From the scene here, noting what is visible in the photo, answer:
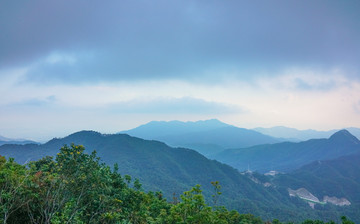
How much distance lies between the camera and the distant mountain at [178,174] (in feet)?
434

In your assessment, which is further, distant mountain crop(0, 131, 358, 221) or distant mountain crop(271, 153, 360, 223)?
distant mountain crop(271, 153, 360, 223)

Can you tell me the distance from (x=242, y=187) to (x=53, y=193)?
169 metres

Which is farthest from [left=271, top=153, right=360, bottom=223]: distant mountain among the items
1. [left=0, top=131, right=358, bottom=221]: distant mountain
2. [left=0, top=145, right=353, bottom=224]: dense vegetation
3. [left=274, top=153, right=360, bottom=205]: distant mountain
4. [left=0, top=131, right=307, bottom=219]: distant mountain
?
[left=0, top=145, right=353, bottom=224]: dense vegetation

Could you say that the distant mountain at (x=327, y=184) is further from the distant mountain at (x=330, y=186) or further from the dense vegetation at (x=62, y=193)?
the dense vegetation at (x=62, y=193)

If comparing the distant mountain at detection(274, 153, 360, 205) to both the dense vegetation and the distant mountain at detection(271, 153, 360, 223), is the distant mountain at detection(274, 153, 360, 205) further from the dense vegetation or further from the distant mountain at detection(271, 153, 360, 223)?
the dense vegetation

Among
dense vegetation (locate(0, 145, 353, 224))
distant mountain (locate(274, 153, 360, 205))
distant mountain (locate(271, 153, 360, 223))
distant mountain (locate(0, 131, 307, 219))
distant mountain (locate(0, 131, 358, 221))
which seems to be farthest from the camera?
distant mountain (locate(274, 153, 360, 205))

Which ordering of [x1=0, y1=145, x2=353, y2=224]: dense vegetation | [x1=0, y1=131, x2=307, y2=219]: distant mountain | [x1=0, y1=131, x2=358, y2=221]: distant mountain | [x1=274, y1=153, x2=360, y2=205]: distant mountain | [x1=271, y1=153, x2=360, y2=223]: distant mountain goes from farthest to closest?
1. [x1=274, y1=153, x2=360, y2=205]: distant mountain
2. [x1=271, y1=153, x2=360, y2=223]: distant mountain
3. [x1=0, y1=131, x2=307, y2=219]: distant mountain
4. [x1=0, y1=131, x2=358, y2=221]: distant mountain
5. [x1=0, y1=145, x2=353, y2=224]: dense vegetation

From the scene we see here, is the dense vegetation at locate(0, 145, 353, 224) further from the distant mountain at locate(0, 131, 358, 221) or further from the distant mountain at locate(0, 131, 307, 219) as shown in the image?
the distant mountain at locate(0, 131, 358, 221)

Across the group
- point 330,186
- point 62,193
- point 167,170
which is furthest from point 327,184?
point 62,193

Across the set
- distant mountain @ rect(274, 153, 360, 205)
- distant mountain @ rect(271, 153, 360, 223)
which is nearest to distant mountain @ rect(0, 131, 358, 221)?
distant mountain @ rect(271, 153, 360, 223)

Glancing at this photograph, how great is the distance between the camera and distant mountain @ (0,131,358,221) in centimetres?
13238

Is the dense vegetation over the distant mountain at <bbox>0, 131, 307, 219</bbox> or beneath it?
over

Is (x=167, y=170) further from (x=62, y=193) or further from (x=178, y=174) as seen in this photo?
(x=62, y=193)

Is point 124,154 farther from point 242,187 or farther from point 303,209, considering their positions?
point 303,209
